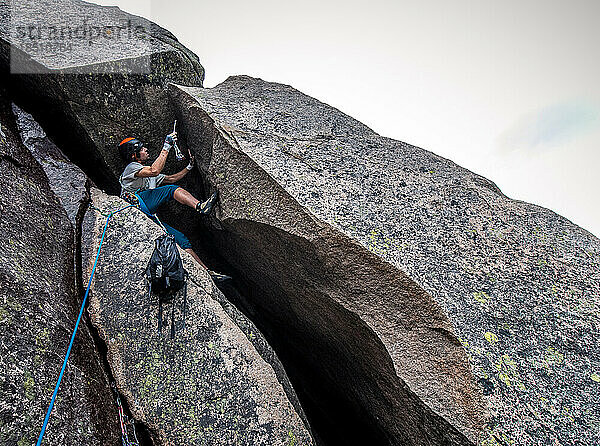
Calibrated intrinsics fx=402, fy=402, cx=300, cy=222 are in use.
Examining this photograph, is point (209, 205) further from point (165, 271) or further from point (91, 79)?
point (91, 79)

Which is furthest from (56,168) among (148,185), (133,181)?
(148,185)

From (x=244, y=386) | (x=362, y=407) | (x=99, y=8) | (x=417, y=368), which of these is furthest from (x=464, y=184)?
(x=99, y=8)

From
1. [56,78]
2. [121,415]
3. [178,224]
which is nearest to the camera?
[121,415]

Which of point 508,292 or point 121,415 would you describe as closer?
point 121,415

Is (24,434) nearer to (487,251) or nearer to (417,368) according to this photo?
(417,368)

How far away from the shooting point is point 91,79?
7.25 metres

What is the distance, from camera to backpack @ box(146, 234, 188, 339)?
4902mm

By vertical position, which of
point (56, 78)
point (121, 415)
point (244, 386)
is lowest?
point (121, 415)

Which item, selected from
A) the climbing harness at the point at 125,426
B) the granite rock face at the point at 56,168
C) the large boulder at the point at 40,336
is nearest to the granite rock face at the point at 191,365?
the climbing harness at the point at 125,426

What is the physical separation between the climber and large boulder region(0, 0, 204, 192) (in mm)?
675

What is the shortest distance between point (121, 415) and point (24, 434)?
0.97 metres

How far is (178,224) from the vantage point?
341 inches

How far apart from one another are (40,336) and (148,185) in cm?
370

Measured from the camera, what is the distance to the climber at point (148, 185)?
7.04m
